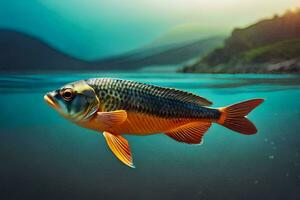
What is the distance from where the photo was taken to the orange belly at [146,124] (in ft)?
5.16

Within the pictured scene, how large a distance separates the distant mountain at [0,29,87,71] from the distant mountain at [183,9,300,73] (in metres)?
0.61

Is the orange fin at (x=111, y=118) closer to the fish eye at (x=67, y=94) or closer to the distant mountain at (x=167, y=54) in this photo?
the fish eye at (x=67, y=94)

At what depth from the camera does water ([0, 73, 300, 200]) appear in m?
1.97

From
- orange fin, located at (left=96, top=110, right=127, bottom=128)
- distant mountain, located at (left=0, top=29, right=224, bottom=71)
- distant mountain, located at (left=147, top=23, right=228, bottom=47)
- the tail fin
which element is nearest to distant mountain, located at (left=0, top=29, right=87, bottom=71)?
distant mountain, located at (left=0, top=29, right=224, bottom=71)

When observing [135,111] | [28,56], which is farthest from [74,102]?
[28,56]

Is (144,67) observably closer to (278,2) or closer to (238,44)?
(238,44)

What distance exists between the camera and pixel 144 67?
83.7 inches

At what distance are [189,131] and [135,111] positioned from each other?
0.23 metres

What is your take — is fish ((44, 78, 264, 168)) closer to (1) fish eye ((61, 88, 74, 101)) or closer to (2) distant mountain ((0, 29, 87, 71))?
(1) fish eye ((61, 88, 74, 101))

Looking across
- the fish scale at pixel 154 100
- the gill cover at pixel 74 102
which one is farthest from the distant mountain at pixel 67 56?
the gill cover at pixel 74 102

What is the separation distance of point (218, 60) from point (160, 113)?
2.23 ft

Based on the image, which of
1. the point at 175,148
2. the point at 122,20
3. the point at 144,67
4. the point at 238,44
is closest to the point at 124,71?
the point at 144,67

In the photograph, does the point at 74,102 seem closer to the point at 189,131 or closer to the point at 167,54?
the point at 189,131

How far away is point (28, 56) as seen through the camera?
2094mm
